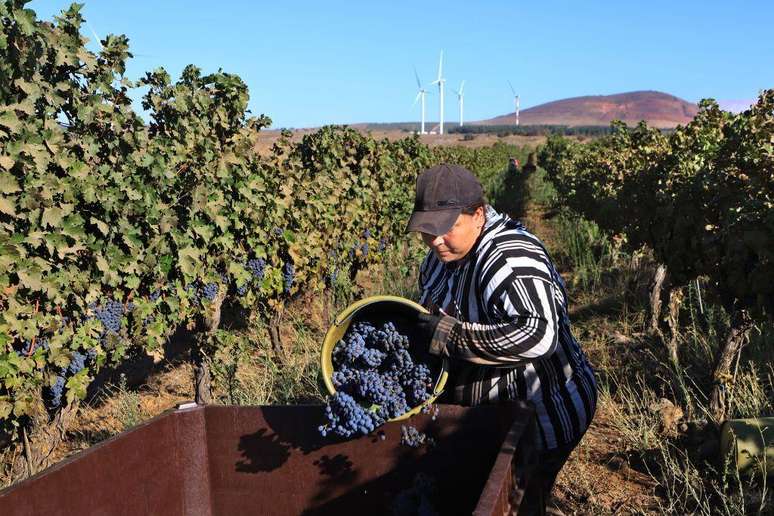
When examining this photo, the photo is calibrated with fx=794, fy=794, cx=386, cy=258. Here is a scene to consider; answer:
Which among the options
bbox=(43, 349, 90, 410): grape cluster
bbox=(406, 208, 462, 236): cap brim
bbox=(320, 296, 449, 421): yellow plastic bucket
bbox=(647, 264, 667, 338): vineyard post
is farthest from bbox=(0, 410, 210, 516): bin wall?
bbox=(647, 264, 667, 338): vineyard post

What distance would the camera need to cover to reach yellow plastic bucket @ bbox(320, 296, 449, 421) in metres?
2.26

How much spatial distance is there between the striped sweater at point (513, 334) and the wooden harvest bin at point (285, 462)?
19 centimetres

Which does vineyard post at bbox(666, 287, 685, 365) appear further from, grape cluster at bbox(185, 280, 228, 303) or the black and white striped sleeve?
the black and white striped sleeve

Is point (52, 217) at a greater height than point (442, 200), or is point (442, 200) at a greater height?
point (442, 200)

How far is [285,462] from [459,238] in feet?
2.86

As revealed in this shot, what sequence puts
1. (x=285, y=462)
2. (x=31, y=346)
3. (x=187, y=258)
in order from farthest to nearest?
(x=187, y=258)
(x=31, y=346)
(x=285, y=462)

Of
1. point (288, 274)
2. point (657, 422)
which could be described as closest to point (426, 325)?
point (657, 422)

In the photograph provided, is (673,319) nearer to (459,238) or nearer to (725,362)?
(725,362)

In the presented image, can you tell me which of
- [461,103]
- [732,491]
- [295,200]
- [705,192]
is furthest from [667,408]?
[461,103]

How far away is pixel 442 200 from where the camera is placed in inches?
96.4

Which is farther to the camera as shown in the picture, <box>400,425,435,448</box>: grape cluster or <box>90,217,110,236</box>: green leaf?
<box>90,217,110,236</box>: green leaf

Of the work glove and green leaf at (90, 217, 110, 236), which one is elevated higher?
green leaf at (90, 217, 110, 236)

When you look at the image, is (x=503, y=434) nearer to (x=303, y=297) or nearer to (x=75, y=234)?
(x=75, y=234)

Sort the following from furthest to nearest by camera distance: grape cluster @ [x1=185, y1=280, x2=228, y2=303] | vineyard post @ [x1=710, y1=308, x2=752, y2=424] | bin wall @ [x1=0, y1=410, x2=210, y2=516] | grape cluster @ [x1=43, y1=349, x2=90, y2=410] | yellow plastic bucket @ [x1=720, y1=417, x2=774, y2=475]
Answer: grape cluster @ [x1=185, y1=280, x2=228, y2=303] < vineyard post @ [x1=710, y1=308, x2=752, y2=424] < grape cluster @ [x1=43, y1=349, x2=90, y2=410] < yellow plastic bucket @ [x1=720, y1=417, x2=774, y2=475] < bin wall @ [x1=0, y1=410, x2=210, y2=516]
